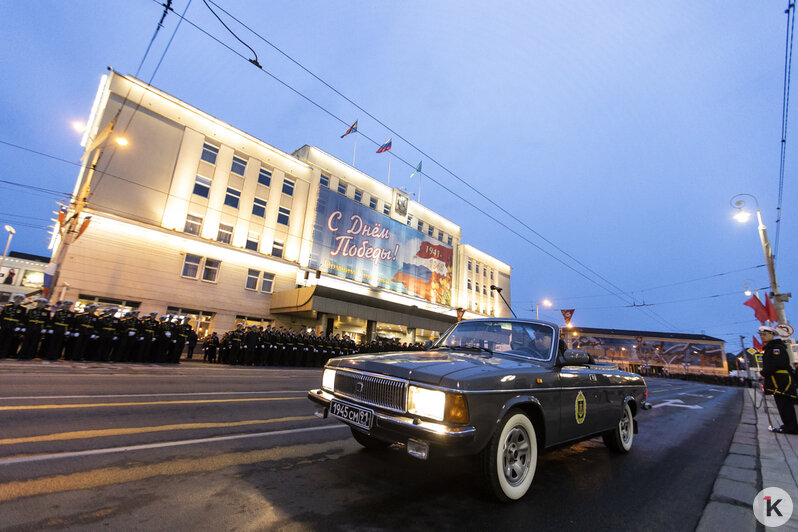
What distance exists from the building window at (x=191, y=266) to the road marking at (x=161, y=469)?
73.3 feet

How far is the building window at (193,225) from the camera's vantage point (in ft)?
75.9

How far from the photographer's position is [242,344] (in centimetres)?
1714

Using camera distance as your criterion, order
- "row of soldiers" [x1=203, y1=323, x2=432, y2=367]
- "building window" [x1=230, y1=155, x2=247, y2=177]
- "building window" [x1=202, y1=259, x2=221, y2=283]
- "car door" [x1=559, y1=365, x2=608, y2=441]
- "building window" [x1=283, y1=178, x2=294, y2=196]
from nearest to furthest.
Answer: "car door" [x1=559, y1=365, x2=608, y2=441] → "row of soldiers" [x1=203, y1=323, x2=432, y2=367] → "building window" [x1=202, y1=259, x2=221, y2=283] → "building window" [x1=230, y1=155, x2=247, y2=177] → "building window" [x1=283, y1=178, x2=294, y2=196]

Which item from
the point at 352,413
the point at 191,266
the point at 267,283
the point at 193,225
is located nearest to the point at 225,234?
the point at 193,225

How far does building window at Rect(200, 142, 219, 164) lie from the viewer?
967 inches

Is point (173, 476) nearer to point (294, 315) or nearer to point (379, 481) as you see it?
point (379, 481)

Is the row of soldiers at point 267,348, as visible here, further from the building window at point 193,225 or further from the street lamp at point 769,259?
the street lamp at point 769,259

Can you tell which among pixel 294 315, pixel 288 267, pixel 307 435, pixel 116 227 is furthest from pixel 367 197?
pixel 307 435

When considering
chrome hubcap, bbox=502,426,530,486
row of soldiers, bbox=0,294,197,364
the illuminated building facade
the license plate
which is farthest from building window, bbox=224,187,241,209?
chrome hubcap, bbox=502,426,530,486

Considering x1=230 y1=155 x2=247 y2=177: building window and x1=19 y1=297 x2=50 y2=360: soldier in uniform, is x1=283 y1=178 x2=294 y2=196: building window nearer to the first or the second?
x1=230 y1=155 x2=247 y2=177: building window

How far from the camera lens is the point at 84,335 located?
40.0ft

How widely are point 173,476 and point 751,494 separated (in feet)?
18.7

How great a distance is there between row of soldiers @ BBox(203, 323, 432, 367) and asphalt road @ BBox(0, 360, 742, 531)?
11.5 meters

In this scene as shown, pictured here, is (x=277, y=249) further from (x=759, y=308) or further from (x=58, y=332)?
(x=759, y=308)
